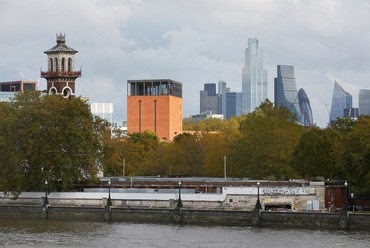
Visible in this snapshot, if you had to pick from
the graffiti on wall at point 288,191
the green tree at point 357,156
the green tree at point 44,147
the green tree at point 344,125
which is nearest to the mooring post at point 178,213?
the graffiti on wall at point 288,191

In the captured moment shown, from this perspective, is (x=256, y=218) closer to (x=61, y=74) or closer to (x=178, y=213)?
(x=178, y=213)

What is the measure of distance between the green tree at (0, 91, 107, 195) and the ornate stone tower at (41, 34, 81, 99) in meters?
26.3

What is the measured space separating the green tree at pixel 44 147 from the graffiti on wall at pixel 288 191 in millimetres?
25489

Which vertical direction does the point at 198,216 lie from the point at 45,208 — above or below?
below

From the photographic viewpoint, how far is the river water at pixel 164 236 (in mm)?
77375

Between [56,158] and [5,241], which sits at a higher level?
[56,158]

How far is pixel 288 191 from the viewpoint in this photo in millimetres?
98250

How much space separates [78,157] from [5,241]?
28.3m

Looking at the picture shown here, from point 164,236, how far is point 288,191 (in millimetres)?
22196

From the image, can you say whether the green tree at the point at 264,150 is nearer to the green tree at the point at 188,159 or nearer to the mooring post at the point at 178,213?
the green tree at the point at 188,159

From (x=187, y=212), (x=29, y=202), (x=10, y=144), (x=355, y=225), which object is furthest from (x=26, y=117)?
(x=355, y=225)

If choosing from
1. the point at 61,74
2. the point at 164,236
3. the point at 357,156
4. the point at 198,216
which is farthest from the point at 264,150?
the point at 61,74

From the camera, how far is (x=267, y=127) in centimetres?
11856

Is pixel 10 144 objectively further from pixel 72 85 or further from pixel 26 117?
pixel 72 85
